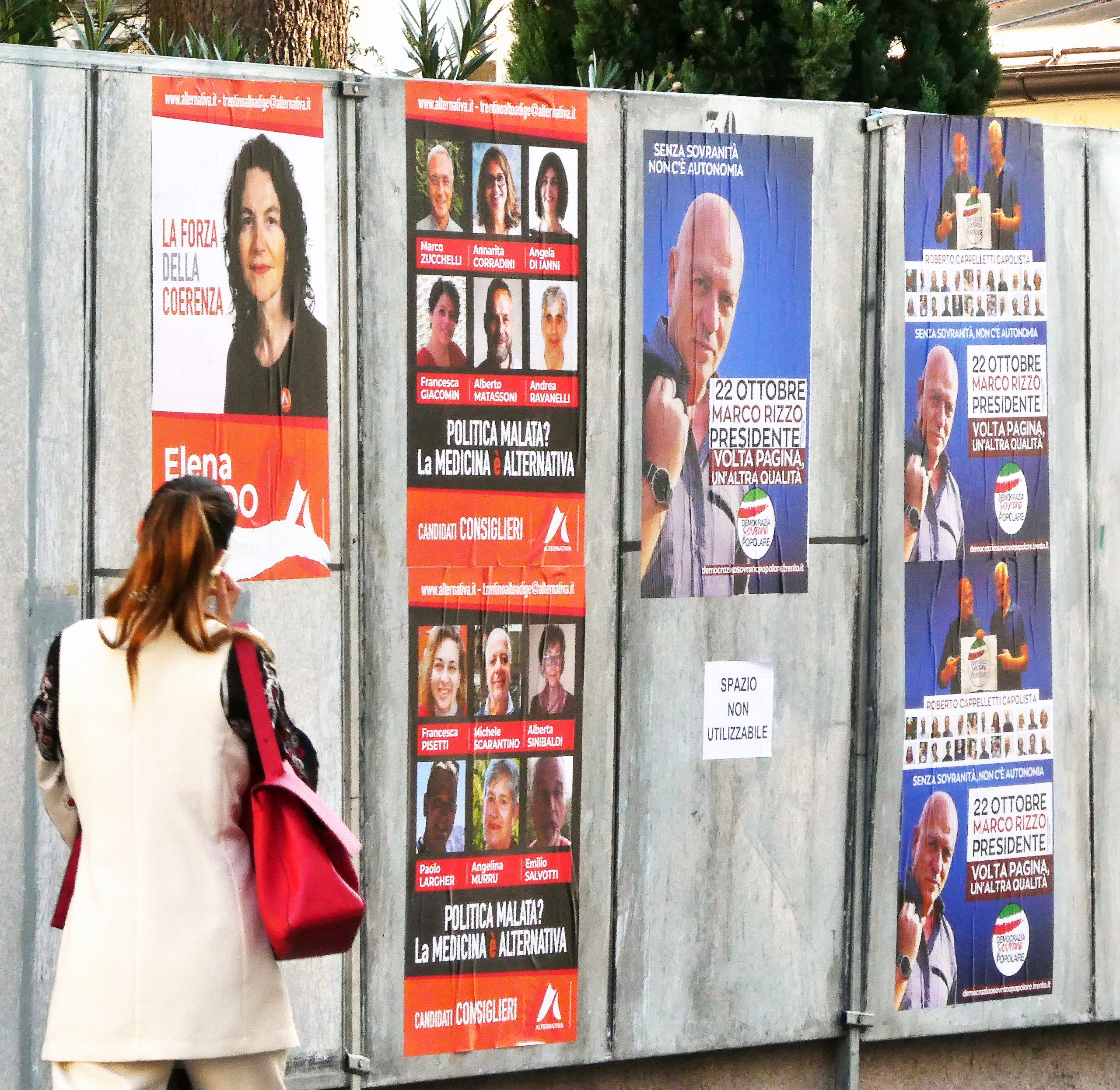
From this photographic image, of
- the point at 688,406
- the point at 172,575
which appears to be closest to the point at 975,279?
the point at 688,406

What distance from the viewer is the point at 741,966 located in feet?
17.0

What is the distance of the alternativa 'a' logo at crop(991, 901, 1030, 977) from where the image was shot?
544cm

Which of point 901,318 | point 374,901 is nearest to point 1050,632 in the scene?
point 901,318

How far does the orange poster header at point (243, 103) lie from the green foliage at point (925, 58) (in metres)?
3.37

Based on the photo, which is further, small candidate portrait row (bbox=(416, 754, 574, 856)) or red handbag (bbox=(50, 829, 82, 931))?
small candidate portrait row (bbox=(416, 754, 574, 856))

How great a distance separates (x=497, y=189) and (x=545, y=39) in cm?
339

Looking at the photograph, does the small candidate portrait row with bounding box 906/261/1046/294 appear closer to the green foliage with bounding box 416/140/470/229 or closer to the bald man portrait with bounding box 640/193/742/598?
the bald man portrait with bounding box 640/193/742/598

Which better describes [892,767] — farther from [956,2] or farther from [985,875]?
[956,2]

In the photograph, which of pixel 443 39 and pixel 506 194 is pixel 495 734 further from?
pixel 443 39

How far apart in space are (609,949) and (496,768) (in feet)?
2.16

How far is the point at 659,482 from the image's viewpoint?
5027mm

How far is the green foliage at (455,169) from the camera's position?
4727 millimetres

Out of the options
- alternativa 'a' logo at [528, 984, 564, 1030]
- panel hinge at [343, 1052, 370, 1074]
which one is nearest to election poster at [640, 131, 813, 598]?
alternativa 'a' logo at [528, 984, 564, 1030]

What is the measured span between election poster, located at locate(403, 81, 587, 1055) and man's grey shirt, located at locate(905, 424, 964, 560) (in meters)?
1.11
